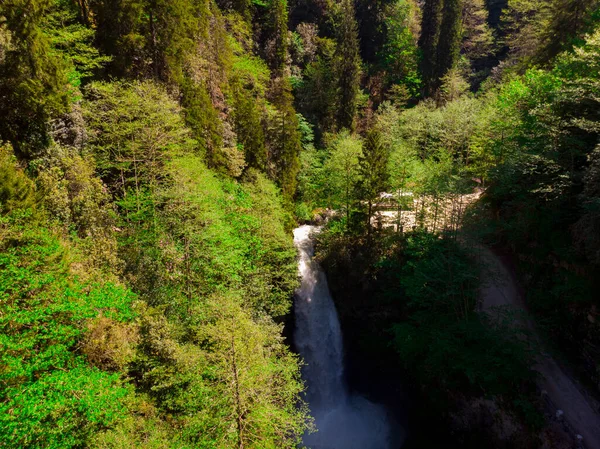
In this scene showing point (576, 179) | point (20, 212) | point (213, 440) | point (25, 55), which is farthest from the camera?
point (576, 179)

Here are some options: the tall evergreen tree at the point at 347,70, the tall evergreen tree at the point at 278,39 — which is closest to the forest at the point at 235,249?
the tall evergreen tree at the point at 278,39

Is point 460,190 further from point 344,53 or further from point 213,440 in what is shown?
point 344,53

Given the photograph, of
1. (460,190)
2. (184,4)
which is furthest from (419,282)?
(184,4)

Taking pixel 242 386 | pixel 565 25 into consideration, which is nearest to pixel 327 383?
pixel 242 386

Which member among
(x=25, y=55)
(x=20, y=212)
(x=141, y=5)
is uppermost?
(x=141, y=5)

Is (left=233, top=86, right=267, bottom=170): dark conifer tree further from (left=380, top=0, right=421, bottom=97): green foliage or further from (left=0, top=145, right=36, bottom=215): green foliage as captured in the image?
(left=380, top=0, right=421, bottom=97): green foliage
